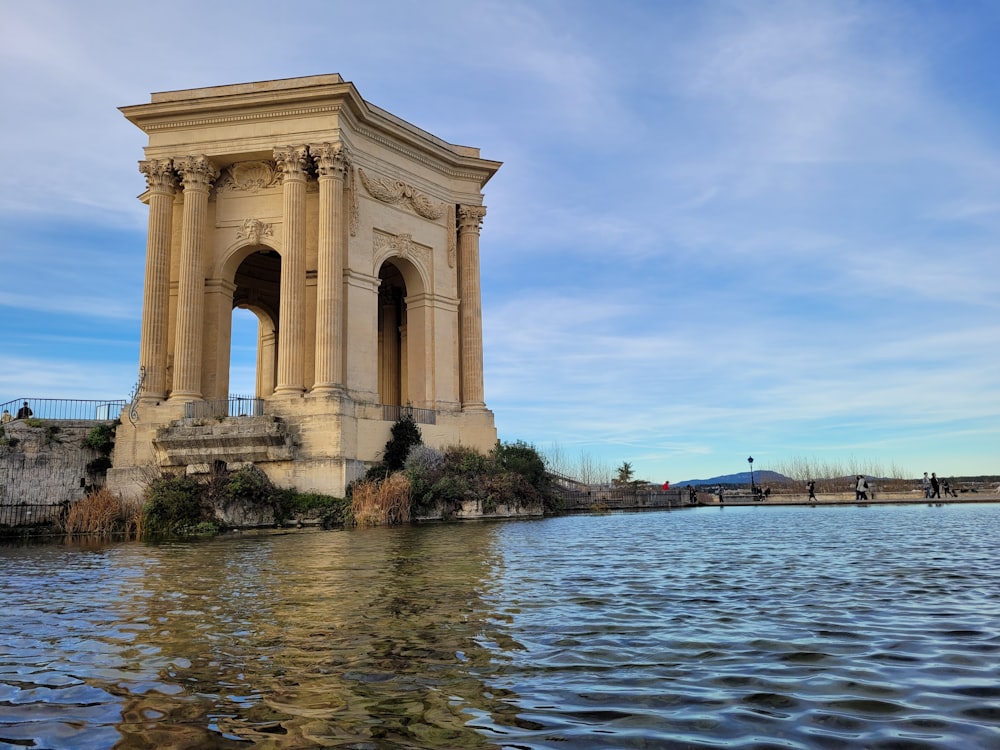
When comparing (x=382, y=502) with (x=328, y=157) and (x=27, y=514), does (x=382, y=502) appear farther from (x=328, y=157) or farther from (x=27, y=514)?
(x=328, y=157)

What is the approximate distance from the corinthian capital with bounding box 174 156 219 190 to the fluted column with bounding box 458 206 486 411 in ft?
34.9

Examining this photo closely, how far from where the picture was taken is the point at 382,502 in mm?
22609

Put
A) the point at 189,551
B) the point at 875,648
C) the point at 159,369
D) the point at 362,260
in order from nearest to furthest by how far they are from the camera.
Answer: the point at 875,648, the point at 189,551, the point at 159,369, the point at 362,260

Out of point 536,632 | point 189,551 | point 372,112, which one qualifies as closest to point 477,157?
point 372,112

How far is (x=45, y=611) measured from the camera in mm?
6750

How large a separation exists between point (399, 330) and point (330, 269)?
11.6 meters

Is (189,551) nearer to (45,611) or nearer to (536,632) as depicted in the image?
(45,611)

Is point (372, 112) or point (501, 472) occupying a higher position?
point (372, 112)

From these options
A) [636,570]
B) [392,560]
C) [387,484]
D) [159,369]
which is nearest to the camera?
[636,570]

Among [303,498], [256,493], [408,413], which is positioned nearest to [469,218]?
[408,413]

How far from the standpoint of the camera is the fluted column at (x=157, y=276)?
26.9m

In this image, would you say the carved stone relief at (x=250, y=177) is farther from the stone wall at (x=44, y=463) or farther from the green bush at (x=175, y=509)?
the green bush at (x=175, y=509)

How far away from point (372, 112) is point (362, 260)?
5809mm

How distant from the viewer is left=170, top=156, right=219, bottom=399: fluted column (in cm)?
2656
